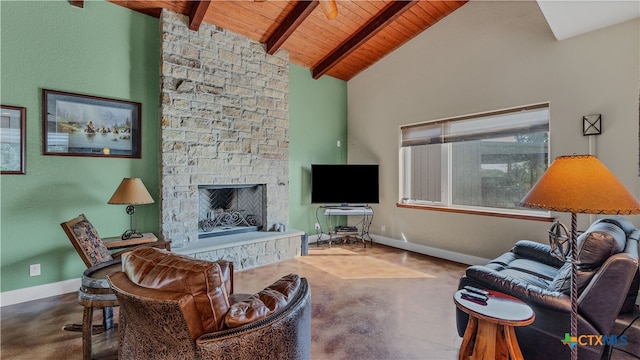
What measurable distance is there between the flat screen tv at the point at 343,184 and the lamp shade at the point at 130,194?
278 cm

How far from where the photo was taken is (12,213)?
3074mm

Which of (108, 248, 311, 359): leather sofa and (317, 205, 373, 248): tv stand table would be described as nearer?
(108, 248, 311, 359): leather sofa

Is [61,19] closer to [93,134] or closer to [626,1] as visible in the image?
[93,134]

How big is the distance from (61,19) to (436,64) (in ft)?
16.2

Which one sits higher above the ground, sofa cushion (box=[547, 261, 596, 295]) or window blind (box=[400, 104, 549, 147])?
window blind (box=[400, 104, 549, 147])

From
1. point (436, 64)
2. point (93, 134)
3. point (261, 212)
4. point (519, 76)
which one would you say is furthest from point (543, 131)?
point (93, 134)

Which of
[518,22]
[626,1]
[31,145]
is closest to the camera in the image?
[626,1]

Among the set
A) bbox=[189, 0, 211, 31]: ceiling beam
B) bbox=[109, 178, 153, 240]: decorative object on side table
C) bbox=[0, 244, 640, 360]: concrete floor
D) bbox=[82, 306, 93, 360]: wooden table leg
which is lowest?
bbox=[0, 244, 640, 360]: concrete floor

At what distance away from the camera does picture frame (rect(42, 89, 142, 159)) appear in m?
3.27

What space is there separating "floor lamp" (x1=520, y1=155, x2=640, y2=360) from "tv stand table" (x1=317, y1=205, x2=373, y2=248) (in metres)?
3.83

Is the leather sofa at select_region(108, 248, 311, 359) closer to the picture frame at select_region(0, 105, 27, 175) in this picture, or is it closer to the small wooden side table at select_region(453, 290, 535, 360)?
the small wooden side table at select_region(453, 290, 535, 360)

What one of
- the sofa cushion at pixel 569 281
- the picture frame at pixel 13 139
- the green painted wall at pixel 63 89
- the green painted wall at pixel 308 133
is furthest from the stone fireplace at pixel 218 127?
the sofa cushion at pixel 569 281

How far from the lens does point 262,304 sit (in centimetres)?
146

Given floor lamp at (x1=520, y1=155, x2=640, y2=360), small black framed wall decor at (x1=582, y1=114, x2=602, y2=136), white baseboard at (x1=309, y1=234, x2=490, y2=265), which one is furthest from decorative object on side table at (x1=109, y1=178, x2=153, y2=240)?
small black framed wall decor at (x1=582, y1=114, x2=602, y2=136)
